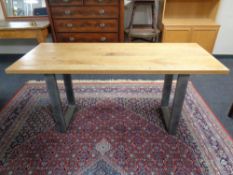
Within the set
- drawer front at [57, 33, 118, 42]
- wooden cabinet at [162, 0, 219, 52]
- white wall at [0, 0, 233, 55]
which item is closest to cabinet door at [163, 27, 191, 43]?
wooden cabinet at [162, 0, 219, 52]

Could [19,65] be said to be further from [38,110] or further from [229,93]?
[229,93]

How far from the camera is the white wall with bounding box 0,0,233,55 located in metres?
2.83

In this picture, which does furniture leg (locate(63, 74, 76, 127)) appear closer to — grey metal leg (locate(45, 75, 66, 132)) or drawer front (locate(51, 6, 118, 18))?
grey metal leg (locate(45, 75, 66, 132))

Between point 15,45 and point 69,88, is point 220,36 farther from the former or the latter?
point 15,45

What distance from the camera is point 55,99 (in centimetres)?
139

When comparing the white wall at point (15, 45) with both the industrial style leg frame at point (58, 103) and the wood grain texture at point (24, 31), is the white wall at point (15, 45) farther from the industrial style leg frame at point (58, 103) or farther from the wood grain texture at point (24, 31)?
the industrial style leg frame at point (58, 103)

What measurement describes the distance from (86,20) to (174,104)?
1880 mm

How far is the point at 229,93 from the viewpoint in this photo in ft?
7.04

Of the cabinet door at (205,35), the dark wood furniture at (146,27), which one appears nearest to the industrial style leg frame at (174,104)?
the dark wood furniture at (146,27)

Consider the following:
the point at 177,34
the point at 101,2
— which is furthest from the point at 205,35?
the point at 101,2

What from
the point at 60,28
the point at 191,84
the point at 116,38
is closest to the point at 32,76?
the point at 60,28

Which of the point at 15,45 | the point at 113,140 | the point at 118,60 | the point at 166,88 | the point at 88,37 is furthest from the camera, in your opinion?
the point at 15,45

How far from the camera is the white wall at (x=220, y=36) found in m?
2.83

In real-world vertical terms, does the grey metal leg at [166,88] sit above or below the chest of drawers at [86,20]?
below
